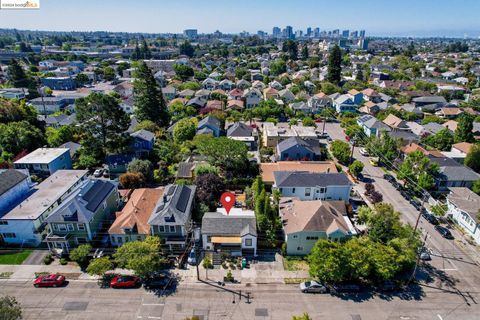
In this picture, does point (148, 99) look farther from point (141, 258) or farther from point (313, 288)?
point (313, 288)

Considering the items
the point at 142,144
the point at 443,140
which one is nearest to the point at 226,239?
the point at 142,144

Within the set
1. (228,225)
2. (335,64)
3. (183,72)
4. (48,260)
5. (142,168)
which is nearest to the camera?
(48,260)

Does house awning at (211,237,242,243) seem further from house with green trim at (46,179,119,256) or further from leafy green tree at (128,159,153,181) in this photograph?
leafy green tree at (128,159,153,181)

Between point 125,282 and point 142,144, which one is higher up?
point 142,144

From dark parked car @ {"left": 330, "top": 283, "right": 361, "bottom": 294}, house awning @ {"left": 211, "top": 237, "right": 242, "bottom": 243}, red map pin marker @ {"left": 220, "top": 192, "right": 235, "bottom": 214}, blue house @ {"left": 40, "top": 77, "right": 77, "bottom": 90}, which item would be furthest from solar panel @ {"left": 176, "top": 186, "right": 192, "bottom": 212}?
blue house @ {"left": 40, "top": 77, "right": 77, "bottom": 90}

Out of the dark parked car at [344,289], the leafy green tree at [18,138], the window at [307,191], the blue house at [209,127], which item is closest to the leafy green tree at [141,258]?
the dark parked car at [344,289]

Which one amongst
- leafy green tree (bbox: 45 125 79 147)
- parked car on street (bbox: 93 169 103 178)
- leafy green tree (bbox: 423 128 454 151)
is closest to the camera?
parked car on street (bbox: 93 169 103 178)

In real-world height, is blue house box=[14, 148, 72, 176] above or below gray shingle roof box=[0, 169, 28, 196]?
below
